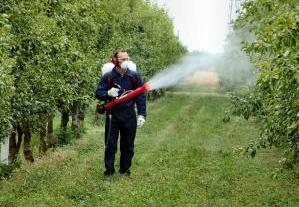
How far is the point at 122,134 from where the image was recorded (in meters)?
12.8

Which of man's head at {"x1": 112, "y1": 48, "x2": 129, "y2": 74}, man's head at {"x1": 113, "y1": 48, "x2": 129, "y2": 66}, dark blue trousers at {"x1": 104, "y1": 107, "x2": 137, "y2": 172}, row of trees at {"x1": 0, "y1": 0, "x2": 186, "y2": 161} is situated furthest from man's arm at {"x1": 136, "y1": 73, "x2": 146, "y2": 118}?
row of trees at {"x1": 0, "y1": 0, "x2": 186, "y2": 161}

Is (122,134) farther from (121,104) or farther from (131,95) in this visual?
(131,95)

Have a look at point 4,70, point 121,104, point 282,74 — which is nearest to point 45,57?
point 121,104

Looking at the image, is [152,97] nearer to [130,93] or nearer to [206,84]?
[206,84]

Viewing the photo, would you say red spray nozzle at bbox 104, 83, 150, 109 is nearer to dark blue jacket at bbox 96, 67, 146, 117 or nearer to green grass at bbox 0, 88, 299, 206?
dark blue jacket at bbox 96, 67, 146, 117

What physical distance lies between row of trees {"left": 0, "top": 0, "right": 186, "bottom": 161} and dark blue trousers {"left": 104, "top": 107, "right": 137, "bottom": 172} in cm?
213

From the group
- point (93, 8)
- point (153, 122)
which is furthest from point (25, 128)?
point (153, 122)

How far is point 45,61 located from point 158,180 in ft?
13.5

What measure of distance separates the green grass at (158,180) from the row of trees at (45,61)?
1373 millimetres

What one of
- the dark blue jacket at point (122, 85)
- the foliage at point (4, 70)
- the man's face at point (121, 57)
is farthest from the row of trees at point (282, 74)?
the foliage at point (4, 70)

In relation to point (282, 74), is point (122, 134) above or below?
below

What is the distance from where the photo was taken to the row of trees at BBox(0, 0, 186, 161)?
450 inches

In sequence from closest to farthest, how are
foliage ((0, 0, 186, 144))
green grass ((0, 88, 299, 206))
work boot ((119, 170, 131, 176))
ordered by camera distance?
green grass ((0, 88, 299, 206)) → foliage ((0, 0, 186, 144)) → work boot ((119, 170, 131, 176))

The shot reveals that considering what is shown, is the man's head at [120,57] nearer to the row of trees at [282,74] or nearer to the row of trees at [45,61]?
the row of trees at [45,61]
